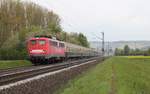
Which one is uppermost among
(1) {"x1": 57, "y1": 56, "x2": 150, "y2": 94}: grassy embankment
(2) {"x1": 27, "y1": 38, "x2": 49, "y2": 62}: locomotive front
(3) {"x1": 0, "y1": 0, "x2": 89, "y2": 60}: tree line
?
(3) {"x1": 0, "y1": 0, "x2": 89, "y2": 60}: tree line

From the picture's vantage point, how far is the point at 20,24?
87750 mm

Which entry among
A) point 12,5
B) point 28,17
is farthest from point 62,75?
point 28,17

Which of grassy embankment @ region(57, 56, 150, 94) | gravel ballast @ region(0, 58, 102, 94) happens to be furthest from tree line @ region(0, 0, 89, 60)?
gravel ballast @ region(0, 58, 102, 94)

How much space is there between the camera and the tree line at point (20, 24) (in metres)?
67.2

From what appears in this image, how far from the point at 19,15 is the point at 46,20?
14.5m

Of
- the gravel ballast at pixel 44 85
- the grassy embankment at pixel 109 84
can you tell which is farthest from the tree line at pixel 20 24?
the gravel ballast at pixel 44 85

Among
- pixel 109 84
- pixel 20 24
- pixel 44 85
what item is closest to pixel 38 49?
pixel 109 84

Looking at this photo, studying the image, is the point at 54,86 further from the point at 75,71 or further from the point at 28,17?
the point at 28,17

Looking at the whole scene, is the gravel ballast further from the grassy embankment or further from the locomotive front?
the locomotive front

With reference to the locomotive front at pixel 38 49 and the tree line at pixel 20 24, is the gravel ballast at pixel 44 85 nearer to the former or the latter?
the locomotive front at pixel 38 49

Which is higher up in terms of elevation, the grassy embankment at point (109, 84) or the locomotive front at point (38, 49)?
the locomotive front at point (38, 49)

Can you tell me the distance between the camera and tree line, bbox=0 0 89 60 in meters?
67.2

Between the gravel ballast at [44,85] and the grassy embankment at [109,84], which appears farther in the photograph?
the grassy embankment at [109,84]

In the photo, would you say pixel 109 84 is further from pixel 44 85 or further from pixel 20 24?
pixel 20 24
